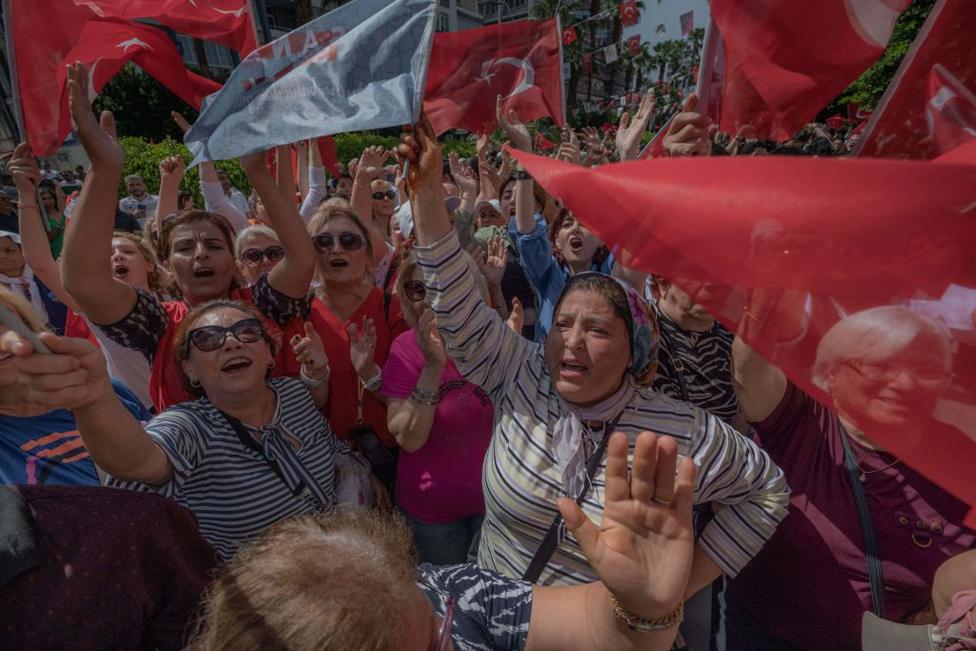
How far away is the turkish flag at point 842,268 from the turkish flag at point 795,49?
141cm

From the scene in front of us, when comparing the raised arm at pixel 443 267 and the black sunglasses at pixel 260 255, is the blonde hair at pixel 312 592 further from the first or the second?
the black sunglasses at pixel 260 255

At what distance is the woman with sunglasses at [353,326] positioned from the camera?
8.05ft

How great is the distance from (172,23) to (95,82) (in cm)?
50

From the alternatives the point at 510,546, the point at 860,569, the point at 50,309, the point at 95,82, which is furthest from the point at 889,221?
the point at 50,309

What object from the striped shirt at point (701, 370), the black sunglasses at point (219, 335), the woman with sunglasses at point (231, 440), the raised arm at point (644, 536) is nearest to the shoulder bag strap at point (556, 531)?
the raised arm at point (644, 536)

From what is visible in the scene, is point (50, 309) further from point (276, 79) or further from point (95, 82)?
point (276, 79)

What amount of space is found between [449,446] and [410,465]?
0.21m

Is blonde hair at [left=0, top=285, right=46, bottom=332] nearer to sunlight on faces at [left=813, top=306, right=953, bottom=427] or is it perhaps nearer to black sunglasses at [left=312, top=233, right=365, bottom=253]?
black sunglasses at [left=312, top=233, right=365, bottom=253]

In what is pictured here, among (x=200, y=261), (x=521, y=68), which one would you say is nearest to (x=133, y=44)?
(x=200, y=261)

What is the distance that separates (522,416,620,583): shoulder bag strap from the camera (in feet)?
5.27

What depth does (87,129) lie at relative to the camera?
70.2 inches

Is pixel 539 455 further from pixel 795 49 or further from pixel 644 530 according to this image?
pixel 795 49

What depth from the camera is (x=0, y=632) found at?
967 millimetres

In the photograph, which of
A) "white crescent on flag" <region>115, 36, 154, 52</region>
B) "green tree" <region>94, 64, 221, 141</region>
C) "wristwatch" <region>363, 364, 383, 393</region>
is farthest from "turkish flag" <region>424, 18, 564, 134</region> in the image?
"green tree" <region>94, 64, 221, 141</region>
